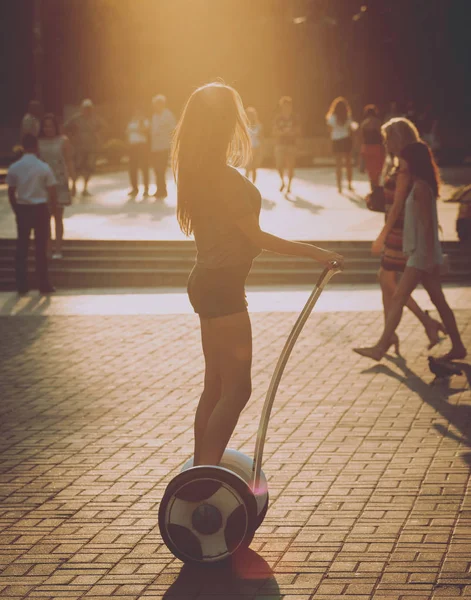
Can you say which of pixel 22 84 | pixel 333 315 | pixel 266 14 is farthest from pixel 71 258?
pixel 266 14

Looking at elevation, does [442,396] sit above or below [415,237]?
below

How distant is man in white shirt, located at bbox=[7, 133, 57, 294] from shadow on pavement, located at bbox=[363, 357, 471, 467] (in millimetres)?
5279

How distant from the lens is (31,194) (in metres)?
13.2

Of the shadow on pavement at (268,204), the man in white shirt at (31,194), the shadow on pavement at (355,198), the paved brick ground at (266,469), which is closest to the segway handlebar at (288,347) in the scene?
the paved brick ground at (266,469)

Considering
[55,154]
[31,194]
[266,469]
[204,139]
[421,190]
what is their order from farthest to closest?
[55,154]
[31,194]
[421,190]
[266,469]
[204,139]

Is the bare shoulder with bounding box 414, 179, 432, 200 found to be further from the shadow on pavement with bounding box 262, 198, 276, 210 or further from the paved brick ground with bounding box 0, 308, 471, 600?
the shadow on pavement with bounding box 262, 198, 276, 210

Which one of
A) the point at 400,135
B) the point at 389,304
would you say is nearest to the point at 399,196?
the point at 400,135

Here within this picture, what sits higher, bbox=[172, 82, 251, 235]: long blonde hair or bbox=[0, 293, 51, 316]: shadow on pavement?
bbox=[172, 82, 251, 235]: long blonde hair

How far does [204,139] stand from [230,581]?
178 centimetres

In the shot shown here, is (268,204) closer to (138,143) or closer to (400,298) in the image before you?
(138,143)

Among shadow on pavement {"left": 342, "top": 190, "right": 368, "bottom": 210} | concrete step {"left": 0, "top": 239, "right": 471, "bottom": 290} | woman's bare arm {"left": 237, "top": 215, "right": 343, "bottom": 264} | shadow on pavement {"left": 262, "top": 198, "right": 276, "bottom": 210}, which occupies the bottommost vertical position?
shadow on pavement {"left": 342, "top": 190, "right": 368, "bottom": 210}

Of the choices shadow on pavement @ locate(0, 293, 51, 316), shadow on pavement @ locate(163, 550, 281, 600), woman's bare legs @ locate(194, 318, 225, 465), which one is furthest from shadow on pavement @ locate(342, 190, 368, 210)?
shadow on pavement @ locate(163, 550, 281, 600)

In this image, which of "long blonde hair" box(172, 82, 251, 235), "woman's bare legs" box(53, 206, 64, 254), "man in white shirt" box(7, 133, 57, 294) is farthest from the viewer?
"woman's bare legs" box(53, 206, 64, 254)

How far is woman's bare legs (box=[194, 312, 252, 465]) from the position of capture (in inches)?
197
